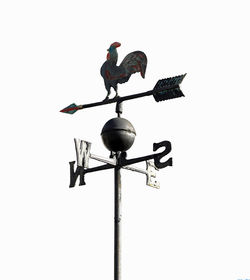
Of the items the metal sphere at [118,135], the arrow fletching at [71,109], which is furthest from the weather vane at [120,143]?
the arrow fletching at [71,109]

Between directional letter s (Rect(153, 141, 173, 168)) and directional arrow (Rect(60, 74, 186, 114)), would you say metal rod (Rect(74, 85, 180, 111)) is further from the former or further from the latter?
directional letter s (Rect(153, 141, 173, 168))

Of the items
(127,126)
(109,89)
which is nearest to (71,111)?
(109,89)

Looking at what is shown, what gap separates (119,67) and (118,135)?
2.76 ft

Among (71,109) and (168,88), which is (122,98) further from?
(71,109)

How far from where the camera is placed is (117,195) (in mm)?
4570

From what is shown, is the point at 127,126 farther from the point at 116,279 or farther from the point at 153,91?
the point at 116,279

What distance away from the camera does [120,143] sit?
15.4ft

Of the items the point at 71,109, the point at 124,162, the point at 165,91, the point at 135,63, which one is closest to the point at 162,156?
the point at 124,162

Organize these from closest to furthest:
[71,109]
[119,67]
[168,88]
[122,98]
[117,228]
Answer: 1. [117,228]
2. [168,88]
3. [122,98]
4. [119,67]
5. [71,109]

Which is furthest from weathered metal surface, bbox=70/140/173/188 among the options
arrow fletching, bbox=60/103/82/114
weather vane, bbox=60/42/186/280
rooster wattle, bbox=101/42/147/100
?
arrow fletching, bbox=60/103/82/114

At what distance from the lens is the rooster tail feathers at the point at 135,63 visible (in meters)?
4.87

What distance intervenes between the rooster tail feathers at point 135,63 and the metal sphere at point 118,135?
553 millimetres

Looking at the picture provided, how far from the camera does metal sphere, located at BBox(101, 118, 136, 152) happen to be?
468 cm

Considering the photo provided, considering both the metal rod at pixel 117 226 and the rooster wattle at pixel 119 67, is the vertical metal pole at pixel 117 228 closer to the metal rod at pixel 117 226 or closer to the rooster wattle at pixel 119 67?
the metal rod at pixel 117 226
